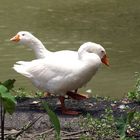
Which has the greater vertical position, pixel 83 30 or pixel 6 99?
pixel 83 30

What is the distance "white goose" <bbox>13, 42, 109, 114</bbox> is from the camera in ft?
18.4

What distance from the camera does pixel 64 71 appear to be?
5625 millimetres

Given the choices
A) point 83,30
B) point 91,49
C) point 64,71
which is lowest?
point 64,71

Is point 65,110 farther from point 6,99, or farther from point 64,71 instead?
point 6,99

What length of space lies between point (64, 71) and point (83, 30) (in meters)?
5.55

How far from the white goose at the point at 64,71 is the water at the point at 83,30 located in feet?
6.13

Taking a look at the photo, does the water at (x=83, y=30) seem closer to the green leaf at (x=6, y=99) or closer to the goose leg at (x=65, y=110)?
the goose leg at (x=65, y=110)

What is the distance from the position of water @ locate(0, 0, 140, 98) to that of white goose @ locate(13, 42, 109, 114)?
1869mm

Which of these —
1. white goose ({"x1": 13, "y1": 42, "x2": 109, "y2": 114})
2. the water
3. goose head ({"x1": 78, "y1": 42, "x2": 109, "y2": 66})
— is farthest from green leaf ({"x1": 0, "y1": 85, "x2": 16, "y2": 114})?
the water

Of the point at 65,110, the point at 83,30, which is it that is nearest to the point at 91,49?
the point at 65,110

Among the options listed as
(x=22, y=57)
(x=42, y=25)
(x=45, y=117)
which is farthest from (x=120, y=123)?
(x=42, y=25)

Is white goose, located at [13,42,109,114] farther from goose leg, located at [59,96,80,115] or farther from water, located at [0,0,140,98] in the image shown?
water, located at [0,0,140,98]

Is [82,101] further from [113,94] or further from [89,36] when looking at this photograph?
[89,36]

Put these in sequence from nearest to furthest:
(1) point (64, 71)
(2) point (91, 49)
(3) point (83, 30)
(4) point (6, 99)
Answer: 1. (4) point (6, 99)
2. (1) point (64, 71)
3. (2) point (91, 49)
4. (3) point (83, 30)
